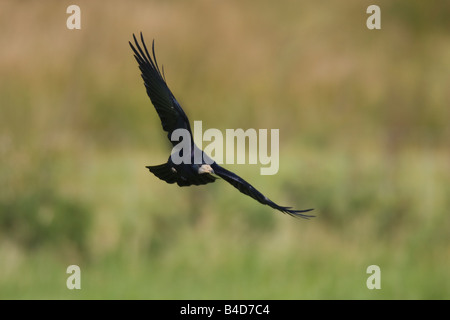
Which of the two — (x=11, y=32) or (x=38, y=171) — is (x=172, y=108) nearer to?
(x=38, y=171)

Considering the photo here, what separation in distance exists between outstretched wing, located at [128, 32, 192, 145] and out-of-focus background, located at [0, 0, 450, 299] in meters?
7.66

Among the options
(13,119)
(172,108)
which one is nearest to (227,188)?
(13,119)

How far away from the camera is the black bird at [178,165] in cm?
505

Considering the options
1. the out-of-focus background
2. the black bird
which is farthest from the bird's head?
the out-of-focus background

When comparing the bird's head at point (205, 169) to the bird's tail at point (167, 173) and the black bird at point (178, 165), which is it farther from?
the bird's tail at point (167, 173)

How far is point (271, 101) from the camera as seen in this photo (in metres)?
15.3

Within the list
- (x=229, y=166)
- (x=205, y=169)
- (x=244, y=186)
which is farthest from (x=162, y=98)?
(x=229, y=166)

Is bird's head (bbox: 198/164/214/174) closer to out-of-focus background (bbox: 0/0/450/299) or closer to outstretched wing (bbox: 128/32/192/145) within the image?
outstretched wing (bbox: 128/32/192/145)

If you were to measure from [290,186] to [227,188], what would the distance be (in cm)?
94

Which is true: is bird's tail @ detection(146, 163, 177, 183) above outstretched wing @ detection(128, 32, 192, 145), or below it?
below

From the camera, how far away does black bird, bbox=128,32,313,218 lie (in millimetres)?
5047

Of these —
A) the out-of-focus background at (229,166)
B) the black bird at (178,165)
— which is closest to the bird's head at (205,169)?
the black bird at (178,165)
